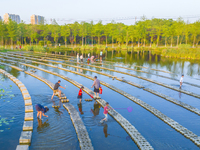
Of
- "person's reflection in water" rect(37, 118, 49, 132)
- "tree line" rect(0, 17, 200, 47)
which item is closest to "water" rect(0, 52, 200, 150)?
"person's reflection in water" rect(37, 118, 49, 132)

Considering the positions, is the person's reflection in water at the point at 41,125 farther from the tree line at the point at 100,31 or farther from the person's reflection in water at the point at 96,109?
the tree line at the point at 100,31

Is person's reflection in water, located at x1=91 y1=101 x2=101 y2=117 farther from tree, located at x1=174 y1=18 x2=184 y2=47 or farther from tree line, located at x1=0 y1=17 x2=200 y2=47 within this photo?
tree, located at x1=174 y1=18 x2=184 y2=47

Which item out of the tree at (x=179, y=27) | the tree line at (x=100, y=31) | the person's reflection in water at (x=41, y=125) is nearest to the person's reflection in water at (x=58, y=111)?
the person's reflection in water at (x=41, y=125)

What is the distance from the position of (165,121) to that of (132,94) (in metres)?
5.40

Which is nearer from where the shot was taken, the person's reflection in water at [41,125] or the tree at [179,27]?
the person's reflection in water at [41,125]

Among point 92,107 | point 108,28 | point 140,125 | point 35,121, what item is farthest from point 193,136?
point 108,28

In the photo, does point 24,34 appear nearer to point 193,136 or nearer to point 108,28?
point 108,28

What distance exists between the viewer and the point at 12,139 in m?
8.15

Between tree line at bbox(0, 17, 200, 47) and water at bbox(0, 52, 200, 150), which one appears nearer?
water at bbox(0, 52, 200, 150)

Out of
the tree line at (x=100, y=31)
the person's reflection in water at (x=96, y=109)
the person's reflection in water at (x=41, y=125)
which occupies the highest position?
the tree line at (x=100, y=31)

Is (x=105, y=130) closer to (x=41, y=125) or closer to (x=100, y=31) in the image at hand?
(x=41, y=125)

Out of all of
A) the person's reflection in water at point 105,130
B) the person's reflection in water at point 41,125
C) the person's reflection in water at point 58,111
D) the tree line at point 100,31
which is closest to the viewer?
the person's reflection in water at point 105,130

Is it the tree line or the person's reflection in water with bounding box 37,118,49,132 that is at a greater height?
the tree line

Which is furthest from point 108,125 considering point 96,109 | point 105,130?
point 96,109
